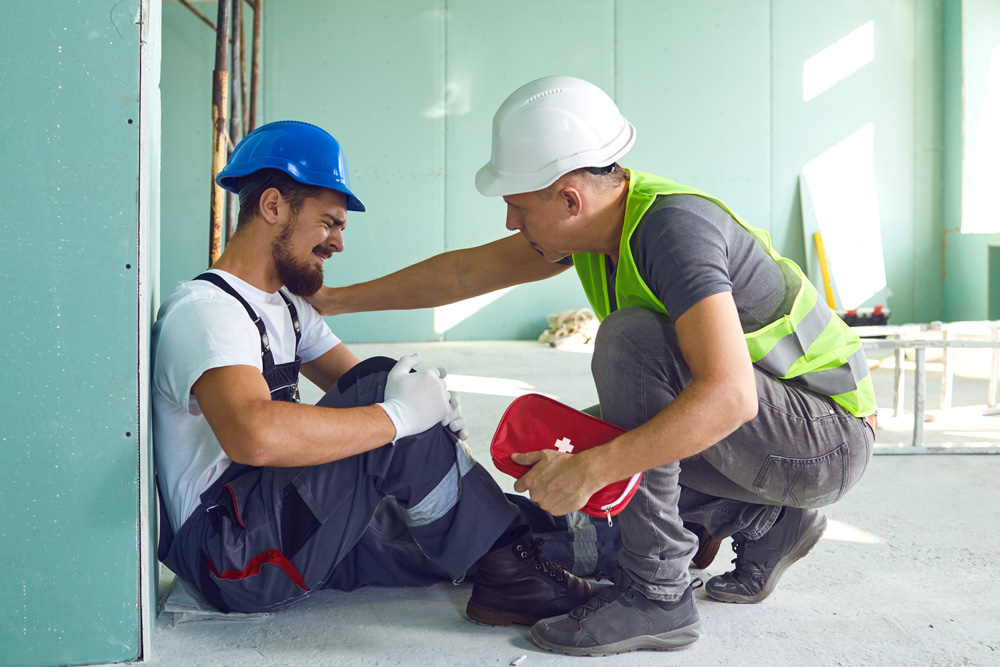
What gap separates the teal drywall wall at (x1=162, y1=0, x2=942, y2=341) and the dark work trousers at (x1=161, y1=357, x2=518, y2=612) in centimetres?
612

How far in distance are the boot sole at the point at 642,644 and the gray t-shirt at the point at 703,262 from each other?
0.69 meters

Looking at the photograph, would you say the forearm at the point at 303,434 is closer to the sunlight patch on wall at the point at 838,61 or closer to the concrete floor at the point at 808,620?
the concrete floor at the point at 808,620

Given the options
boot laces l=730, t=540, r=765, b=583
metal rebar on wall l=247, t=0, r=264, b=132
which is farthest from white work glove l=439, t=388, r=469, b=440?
metal rebar on wall l=247, t=0, r=264, b=132

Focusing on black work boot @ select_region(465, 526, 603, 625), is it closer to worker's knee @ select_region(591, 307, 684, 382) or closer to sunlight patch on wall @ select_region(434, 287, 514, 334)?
worker's knee @ select_region(591, 307, 684, 382)

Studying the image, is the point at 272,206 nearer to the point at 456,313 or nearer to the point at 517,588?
the point at 517,588

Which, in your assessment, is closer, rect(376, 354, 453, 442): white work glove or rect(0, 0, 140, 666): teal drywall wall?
rect(0, 0, 140, 666): teal drywall wall

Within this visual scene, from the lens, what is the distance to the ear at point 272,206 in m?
2.00

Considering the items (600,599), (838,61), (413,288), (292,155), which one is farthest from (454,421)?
(838,61)

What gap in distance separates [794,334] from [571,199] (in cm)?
58

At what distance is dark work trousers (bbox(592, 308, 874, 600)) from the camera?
71.2 inches

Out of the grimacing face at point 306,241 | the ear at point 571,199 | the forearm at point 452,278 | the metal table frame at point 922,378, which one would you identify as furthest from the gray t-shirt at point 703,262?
the metal table frame at point 922,378

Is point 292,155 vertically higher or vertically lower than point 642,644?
higher

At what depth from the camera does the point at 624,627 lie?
1.82m

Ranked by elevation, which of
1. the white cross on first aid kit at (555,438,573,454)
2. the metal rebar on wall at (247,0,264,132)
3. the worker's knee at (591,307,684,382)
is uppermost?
the metal rebar on wall at (247,0,264,132)
